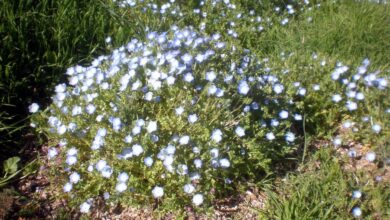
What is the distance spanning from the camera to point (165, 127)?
104 inches

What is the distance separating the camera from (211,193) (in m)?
2.69

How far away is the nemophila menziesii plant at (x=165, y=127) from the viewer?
254 cm

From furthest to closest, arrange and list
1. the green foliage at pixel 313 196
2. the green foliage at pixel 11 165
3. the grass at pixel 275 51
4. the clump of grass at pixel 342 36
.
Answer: the clump of grass at pixel 342 36 → the green foliage at pixel 11 165 → the grass at pixel 275 51 → the green foliage at pixel 313 196

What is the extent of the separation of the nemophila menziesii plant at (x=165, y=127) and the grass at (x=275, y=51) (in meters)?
0.30

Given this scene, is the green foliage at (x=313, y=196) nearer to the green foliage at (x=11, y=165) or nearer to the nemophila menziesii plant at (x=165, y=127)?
the nemophila menziesii plant at (x=165, y=127)

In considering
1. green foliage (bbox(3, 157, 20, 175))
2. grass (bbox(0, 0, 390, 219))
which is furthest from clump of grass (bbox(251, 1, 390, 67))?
green foliage (bbox(3, 157, 20, 175))

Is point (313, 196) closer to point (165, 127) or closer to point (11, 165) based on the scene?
point (165, 127)

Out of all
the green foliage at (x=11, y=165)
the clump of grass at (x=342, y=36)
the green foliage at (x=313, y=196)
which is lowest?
the green foliage at (x=11, y=165)

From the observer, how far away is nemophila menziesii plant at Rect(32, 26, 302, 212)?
2.54 metres

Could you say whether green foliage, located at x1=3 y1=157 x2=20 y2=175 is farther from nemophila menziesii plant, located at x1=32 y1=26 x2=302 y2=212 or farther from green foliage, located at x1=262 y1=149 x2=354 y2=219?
green foliage, located at x1=262 y1=149 x2=354 y2=219

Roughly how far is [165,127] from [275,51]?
1.72 m

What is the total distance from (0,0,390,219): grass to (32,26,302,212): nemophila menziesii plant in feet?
0.97

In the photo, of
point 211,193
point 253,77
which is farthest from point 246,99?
point 211,193

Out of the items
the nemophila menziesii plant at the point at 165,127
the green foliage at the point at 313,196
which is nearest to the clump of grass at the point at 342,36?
the nemophila menziesii plant at the point at 165,127
